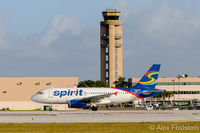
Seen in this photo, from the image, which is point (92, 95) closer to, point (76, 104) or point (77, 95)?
point (77, 95)

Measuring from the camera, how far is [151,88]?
80688mm

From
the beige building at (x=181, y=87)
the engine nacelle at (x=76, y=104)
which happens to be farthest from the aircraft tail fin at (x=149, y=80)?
the beige building at (x=181, y=87)

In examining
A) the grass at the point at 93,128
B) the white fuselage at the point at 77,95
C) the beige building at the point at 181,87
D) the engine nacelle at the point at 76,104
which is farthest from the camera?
the beige building at the point at 181,87

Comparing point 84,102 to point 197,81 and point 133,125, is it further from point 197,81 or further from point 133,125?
point 197,81

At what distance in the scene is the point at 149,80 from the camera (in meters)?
80.7

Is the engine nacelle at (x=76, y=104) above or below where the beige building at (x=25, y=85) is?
below

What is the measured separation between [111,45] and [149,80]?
102908 mm

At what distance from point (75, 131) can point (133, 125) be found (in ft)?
24.0

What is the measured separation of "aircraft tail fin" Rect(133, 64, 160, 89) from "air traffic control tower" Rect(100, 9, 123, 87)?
333 ft

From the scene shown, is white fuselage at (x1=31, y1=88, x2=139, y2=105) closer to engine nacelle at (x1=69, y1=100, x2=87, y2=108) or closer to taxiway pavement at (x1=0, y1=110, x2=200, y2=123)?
engine nacelle at (x1=69, y1=100, x2=87, y2=108)

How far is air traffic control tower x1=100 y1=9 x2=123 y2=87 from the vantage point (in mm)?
183000

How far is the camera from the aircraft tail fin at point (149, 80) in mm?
80500

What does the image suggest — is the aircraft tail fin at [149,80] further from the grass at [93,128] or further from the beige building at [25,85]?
the grass at [93,128]

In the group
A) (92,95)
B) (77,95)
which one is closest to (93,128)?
(77,95)
